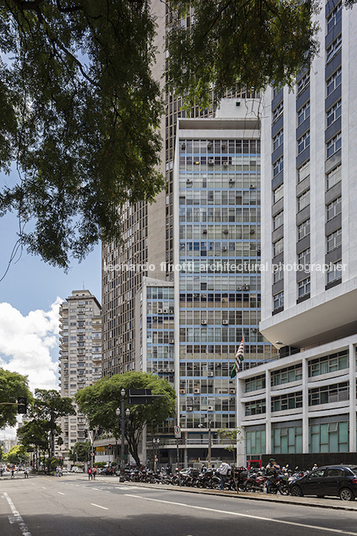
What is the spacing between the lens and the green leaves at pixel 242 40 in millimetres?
9703

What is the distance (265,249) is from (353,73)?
19131 millimetres

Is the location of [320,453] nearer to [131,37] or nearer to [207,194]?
[131,37]

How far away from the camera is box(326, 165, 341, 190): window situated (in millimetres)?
43116

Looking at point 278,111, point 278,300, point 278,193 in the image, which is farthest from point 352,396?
point 278,111

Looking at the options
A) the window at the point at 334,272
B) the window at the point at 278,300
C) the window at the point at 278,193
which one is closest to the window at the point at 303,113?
the window at the point at 278,193

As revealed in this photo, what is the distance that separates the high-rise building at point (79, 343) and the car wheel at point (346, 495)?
506 ft

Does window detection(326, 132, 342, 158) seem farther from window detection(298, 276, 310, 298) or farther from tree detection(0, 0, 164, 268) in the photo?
tree detection(0, 0, 164, 268)

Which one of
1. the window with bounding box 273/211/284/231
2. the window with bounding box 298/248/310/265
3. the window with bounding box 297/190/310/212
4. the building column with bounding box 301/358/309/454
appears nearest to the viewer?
the window with bounding box 298/248/310/265

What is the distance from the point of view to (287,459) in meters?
48.6

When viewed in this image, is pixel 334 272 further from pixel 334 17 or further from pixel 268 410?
pixel 334 17

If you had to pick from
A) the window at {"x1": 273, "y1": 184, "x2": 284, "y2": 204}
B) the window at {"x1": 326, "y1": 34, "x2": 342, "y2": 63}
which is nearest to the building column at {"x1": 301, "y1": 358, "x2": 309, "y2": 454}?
the window at {"x1": 273, "y1": 184, "x2": 284, "y2": 204}

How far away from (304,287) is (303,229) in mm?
4916

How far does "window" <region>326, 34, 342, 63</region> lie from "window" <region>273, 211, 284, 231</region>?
45.6 ft

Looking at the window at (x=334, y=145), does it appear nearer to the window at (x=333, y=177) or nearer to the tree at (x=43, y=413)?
the window at (x=333, y=177)
